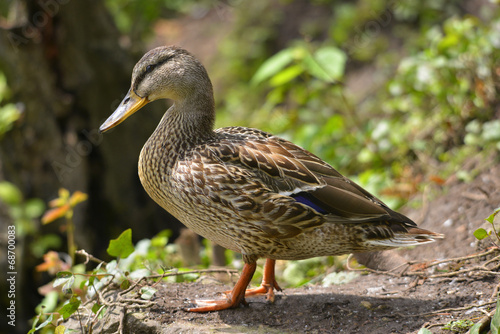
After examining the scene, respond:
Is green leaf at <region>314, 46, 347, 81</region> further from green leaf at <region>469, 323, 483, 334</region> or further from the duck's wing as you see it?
green leaf at <region>469, 323, 483, 334</region>

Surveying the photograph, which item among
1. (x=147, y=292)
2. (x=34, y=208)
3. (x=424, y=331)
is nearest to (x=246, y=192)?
(x=147, y=292)

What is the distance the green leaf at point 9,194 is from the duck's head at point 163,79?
2.50 metres

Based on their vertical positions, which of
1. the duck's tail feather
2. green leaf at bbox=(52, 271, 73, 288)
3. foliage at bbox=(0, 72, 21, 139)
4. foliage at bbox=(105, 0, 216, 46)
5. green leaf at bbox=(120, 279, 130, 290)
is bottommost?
green leaf at bbox=(120, 279, 130, 290)

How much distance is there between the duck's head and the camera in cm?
365

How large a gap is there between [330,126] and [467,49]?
1652 mm

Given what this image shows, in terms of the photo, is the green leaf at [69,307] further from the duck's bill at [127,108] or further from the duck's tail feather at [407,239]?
the duck's tail feather at [407,239]

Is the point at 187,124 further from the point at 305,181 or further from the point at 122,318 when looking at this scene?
the point at 122,318

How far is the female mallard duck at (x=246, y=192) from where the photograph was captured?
10.8ft

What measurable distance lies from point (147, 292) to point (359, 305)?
51.3 inches

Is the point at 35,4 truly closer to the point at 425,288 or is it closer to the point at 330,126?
the point at 330,126

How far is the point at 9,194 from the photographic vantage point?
562 centimetres

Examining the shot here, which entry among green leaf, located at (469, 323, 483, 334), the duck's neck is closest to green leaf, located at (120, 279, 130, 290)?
the duck's neck

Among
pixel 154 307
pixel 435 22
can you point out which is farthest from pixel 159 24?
pixel 154 307

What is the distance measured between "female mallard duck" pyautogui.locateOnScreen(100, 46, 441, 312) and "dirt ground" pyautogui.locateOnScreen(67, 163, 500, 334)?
0.15 meters
